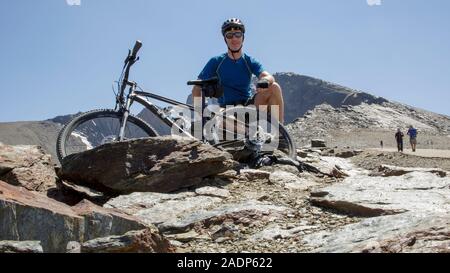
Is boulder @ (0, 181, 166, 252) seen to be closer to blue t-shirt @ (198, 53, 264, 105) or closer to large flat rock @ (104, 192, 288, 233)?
large flat rock @ (104, 192, 288, 233)

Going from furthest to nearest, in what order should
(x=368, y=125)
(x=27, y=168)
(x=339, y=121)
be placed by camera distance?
(x=368, y=125)
(x=339, y=121)
(x=27, y=168)

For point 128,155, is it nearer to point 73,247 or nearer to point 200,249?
point 200,249

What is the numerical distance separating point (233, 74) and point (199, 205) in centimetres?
340

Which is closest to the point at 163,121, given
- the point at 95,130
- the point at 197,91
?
the point at 197,91

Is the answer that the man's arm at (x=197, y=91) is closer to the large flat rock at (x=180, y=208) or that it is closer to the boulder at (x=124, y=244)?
the large flat rock at (x=180, y=208)

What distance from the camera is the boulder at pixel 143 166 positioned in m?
6.51

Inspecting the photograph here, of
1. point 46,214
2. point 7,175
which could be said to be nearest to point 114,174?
point 7,175

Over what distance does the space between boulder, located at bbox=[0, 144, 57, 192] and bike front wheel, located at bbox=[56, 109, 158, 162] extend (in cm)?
58

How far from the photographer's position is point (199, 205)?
19.4ft

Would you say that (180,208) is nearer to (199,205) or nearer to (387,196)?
(199,205)

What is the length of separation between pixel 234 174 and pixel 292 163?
55.4 inches

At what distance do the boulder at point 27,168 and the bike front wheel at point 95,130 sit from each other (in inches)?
22.9

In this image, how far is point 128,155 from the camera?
664 cm

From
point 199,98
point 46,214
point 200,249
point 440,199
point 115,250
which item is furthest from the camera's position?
point 199,98
